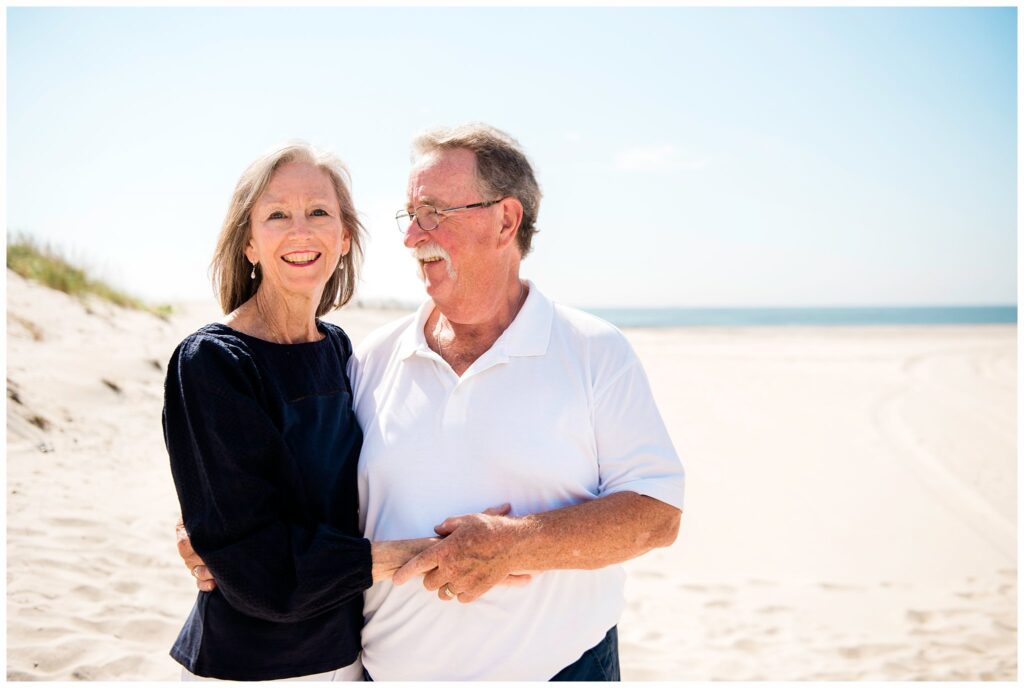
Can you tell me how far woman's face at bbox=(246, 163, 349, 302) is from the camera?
Result: 238 cm

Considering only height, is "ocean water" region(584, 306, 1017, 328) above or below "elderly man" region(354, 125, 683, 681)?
below

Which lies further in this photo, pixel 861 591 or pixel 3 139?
pixel 861 591

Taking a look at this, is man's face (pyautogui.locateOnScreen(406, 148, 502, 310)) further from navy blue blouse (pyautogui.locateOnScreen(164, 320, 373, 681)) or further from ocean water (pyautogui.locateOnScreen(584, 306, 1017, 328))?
ocean water (pyautogui.locateOnScreen(584, 306, 1017, 328))

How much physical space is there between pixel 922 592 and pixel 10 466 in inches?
272

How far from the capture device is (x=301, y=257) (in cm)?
240

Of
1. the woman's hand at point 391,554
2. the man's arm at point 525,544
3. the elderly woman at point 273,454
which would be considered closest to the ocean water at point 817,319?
the elderly woman at point 273,454

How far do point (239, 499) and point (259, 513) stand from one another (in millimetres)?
70

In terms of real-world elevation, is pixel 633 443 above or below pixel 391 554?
above

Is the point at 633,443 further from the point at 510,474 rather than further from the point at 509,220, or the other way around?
the point at 509,220

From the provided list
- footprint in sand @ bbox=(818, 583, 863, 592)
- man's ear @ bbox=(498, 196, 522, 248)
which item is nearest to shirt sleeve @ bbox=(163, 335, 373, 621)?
man's ear @ bbox=(498, 196, 522, 248)

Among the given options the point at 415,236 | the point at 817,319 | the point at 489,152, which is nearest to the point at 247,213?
the point at 415,236

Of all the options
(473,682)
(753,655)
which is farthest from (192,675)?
(753,655)

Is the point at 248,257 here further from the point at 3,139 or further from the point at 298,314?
the point at 3,139

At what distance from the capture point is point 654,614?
5016 mm
